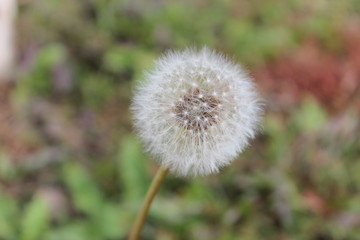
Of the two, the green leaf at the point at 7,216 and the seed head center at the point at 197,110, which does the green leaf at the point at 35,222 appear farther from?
the seed head center at the point at 197,110

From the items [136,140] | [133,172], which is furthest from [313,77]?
[133,172]

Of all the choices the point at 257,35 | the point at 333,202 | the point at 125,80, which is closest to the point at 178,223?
the point at 333,202

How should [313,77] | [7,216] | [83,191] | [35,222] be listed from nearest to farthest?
[35,222]
[7,216]
[83,191]
[313,77]

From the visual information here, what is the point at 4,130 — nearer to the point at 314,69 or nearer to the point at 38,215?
the point at 38,215

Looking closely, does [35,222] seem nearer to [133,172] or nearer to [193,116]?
[133,172]

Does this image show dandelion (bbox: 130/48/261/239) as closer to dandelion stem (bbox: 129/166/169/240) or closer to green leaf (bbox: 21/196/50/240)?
dandelion stem (bbox: 129/166/169/240)

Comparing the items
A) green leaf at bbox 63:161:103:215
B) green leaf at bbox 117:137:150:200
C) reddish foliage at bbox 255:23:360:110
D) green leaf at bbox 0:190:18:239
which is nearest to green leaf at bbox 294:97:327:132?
reddish foliage at bbox 255:23:360:110

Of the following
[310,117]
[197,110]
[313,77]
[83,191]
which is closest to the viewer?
[197,110]
